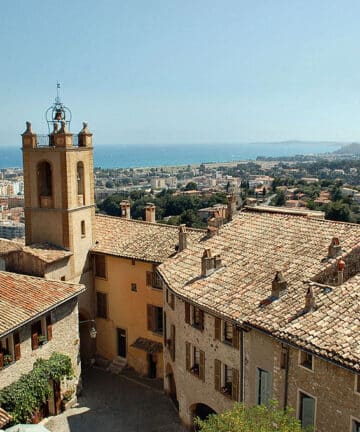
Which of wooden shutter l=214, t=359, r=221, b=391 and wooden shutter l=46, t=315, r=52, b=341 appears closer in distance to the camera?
wooden shutter l=214, t=359, r=221, b=391

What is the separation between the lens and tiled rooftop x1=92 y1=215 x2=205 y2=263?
3078 cm

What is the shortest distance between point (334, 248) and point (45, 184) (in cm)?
1834

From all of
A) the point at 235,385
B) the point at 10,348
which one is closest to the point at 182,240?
the point at 235,385

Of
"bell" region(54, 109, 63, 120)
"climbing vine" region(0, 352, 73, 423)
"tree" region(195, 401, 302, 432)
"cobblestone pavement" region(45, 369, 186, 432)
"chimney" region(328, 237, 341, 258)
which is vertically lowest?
"cobblestone pavement" region(45, 369, 186, 432)

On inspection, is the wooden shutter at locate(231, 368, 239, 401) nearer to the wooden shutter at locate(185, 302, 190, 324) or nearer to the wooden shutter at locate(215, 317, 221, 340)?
the wooden shutter at locate(215, 317, 221, 340)

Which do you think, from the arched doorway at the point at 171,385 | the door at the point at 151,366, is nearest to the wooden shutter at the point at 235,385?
the arched doorway at the point at 171,385

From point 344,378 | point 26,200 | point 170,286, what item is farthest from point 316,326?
point 26,200

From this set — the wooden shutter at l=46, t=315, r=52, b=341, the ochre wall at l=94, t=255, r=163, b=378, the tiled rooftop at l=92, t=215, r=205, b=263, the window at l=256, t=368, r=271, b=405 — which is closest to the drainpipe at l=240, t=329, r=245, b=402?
the window at l=256, t=368, r=271, b=405

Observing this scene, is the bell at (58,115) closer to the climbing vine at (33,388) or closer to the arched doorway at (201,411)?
the climbing vine at (33,388)

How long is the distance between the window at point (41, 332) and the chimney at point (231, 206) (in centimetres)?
1128

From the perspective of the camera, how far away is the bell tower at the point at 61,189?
30.8m

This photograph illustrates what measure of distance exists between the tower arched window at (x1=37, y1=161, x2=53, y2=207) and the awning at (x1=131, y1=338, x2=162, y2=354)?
32.2 ft

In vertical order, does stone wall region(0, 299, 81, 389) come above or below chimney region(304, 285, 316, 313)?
below

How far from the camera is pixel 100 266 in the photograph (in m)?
33.3
